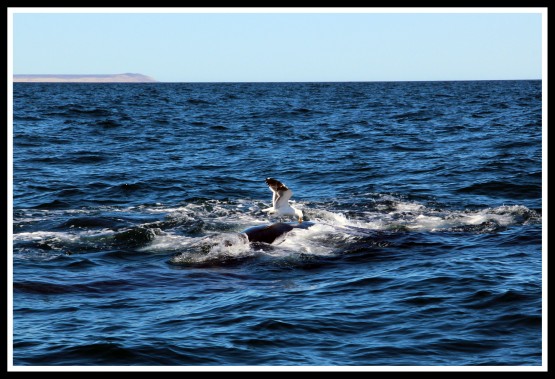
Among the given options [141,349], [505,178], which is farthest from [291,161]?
[141,349]

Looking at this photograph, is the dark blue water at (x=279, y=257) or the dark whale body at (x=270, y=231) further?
the dark whale body at (x=270, y=231)

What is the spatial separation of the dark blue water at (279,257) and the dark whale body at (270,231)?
279mm

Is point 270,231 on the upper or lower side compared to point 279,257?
upper

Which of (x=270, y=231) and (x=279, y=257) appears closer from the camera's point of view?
(x=279, y=257)

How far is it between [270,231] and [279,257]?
5.50ft

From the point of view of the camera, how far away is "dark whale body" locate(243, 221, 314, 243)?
744 inches

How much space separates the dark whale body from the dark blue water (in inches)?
11.0

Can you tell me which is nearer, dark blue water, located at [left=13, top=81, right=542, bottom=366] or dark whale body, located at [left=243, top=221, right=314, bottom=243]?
dark blue water, located at [left=13, top=81, right=542, bottom=366]

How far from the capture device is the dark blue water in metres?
12.3

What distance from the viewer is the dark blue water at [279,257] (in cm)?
1227

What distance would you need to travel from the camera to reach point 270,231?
1916 centimetres

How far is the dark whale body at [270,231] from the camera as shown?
18902 mm

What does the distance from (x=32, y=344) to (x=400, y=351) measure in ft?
17.9
